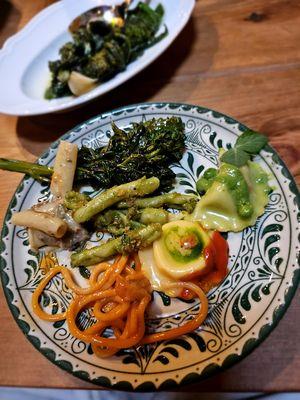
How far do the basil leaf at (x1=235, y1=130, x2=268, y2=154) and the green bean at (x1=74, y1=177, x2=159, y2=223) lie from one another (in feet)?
1.62

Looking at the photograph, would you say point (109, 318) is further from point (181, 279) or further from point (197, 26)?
point (197, 26)

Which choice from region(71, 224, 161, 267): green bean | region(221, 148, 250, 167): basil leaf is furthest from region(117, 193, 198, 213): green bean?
region(221, 148, 250, 167): basil leaf

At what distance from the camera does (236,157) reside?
2021mm

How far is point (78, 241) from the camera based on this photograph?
206 centimetres

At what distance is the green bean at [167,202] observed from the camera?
2.06 metres

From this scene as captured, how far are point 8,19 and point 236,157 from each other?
2680 millimetres

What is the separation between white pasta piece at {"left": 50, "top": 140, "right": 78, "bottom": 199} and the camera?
214 cm

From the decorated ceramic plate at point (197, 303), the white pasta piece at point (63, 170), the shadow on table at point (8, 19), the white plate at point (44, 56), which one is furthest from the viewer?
the shadow on table at point (8, 19)

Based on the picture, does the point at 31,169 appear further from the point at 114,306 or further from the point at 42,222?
the point at 114,306

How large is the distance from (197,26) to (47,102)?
1315 millimetres

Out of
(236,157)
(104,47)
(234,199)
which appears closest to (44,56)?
(104,47)

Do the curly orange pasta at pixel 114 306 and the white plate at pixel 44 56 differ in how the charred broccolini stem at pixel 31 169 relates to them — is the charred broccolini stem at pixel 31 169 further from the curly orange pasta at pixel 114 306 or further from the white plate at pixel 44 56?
the curly orange pasta at pixel 114 306

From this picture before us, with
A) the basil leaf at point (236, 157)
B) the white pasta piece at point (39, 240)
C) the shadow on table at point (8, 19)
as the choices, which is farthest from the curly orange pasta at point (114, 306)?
the shadow on table at point (8, 19)

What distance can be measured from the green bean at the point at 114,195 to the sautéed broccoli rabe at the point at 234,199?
285 mm
